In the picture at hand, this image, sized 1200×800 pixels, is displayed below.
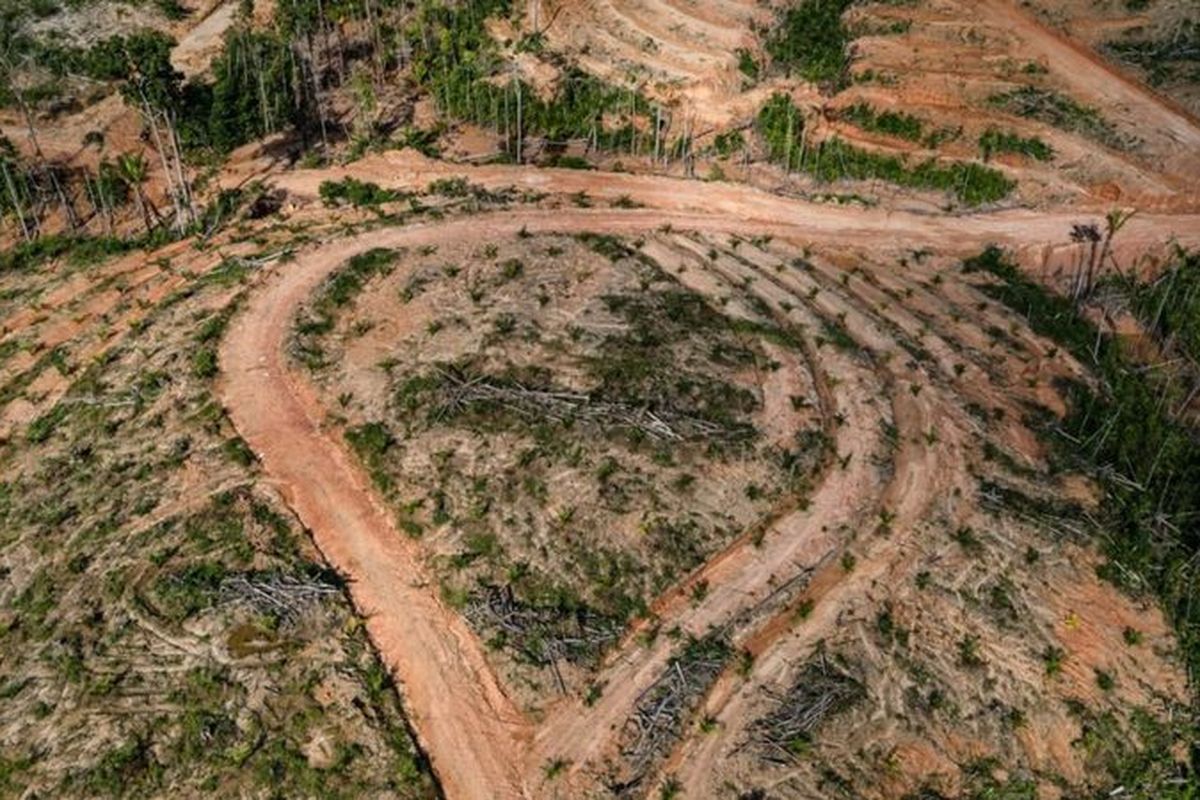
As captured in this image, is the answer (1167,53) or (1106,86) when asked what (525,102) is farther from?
(1167,53)

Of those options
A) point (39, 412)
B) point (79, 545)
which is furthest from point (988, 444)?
point (39, 412)

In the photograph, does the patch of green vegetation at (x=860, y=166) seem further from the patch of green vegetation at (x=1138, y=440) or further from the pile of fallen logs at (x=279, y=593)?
the pile of fallen logs at (x=279, y=593)

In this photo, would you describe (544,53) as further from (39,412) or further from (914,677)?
(914,677)

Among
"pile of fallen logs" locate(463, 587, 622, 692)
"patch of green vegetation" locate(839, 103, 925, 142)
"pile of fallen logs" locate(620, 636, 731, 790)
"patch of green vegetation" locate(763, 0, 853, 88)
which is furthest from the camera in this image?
"patch of green vegetation" locate(763, 0, 853, 88)

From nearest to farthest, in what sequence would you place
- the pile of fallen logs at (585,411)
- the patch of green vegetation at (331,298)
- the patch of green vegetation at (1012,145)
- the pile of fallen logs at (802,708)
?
1. the pile of fallen logs at (802,708)
2. the pile of fallen logs at (585,411)
3. the patch of green vegetation at (331,298)
4. the patch of green vegetation at (1012,145)

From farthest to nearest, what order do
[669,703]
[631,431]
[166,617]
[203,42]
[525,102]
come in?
1. [203,42]
2. [525,102]
3. [631,431]
4. [166,617]
5. [669,703]

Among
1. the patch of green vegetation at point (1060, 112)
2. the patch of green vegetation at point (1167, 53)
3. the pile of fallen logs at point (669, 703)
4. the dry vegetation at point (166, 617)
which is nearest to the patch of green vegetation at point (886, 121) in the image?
the patch of green vegetation at point (1060, 112)

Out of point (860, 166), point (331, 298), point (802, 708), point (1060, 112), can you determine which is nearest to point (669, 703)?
point (802, 708)

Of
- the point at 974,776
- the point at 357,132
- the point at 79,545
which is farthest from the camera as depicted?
the point at 357,132

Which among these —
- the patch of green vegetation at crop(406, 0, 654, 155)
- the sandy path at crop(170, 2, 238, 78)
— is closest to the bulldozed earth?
the patch of green vegetation at crop(406, 0, 654, 155)

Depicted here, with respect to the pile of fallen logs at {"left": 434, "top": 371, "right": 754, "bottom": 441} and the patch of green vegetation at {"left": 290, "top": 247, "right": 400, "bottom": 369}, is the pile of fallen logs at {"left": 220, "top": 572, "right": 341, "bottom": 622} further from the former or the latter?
the patch of green vegetation at {"left": 290, "top": 247, "right": 400, "bottom": 369}

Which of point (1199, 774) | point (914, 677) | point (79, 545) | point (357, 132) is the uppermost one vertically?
point (357, 132)
